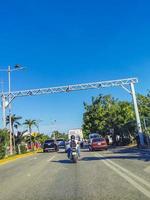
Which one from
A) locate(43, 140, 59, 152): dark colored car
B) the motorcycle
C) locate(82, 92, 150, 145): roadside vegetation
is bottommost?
the motorcycle

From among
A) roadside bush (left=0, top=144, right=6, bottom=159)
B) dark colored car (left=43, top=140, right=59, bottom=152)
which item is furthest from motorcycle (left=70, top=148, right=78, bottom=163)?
dark colored car (left=43, top=140, right=59, bottom=152)

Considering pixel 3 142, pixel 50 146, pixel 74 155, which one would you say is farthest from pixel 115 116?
pixel 74 155

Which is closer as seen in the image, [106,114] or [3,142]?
[3,142]

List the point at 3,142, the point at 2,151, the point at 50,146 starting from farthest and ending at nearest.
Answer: the point at 50,146 < the point at 3,142 < the point at 2,151

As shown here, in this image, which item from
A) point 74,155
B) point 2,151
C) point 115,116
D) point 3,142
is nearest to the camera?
point 74,155

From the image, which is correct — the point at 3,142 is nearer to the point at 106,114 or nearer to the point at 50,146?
the point at 50,146

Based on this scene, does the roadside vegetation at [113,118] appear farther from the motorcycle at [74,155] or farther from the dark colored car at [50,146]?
the motorcycle at [74,155]

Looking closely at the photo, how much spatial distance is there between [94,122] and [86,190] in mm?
67042

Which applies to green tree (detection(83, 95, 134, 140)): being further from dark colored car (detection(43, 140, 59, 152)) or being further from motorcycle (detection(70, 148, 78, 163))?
motorcycle (detection(70, 148, 78, 163))

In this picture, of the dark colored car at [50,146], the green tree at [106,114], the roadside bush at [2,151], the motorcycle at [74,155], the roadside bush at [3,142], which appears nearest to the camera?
the motorcycle at [74,155]

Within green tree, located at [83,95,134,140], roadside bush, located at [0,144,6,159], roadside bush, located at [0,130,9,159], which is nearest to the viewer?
roadside bush, located at [0,144,6,159]

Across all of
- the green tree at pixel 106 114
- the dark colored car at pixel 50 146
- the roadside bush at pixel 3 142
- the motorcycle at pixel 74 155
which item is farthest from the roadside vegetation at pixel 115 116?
the motorcycle at pixel 74 155

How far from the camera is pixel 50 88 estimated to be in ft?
164

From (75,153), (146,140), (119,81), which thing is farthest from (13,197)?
(119,81)
